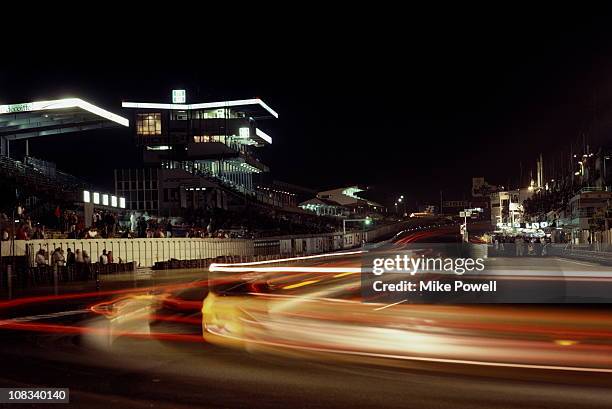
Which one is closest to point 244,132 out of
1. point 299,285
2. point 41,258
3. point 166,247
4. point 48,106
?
point 48,106

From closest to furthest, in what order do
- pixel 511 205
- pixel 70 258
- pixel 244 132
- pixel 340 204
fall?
pixel 70 258
pixel 244 132
pixel 511 205
pixel 340 204

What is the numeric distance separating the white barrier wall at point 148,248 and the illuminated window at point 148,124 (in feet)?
133

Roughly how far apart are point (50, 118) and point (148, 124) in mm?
40060

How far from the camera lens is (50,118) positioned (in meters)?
50.2

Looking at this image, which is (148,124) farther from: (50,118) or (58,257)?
(58,257)

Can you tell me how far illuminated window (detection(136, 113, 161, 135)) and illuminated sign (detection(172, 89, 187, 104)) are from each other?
143 inches

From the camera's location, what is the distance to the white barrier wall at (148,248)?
34125mm

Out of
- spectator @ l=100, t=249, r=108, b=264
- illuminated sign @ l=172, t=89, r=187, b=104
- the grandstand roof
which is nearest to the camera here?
spectator @ l=100, t=249, r=108, b=264

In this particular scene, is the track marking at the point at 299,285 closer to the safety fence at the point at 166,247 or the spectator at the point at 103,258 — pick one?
the safety fence at the point at 166,247

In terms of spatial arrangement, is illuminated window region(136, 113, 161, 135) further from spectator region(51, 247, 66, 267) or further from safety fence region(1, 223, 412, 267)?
spectator region(51, 247, 66, 267)

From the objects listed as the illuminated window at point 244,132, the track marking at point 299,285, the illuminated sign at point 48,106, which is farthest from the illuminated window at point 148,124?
the track marking at point 299,285

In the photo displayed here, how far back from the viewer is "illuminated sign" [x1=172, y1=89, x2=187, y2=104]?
93.0 meters

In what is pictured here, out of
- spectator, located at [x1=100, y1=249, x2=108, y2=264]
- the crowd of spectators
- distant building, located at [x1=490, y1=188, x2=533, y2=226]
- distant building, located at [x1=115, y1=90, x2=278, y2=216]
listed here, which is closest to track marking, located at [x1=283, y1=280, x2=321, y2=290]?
the crowd of spectators

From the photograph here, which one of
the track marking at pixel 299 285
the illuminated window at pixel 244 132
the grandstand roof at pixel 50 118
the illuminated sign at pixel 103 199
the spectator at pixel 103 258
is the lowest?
the track marking at pixel 299 285
